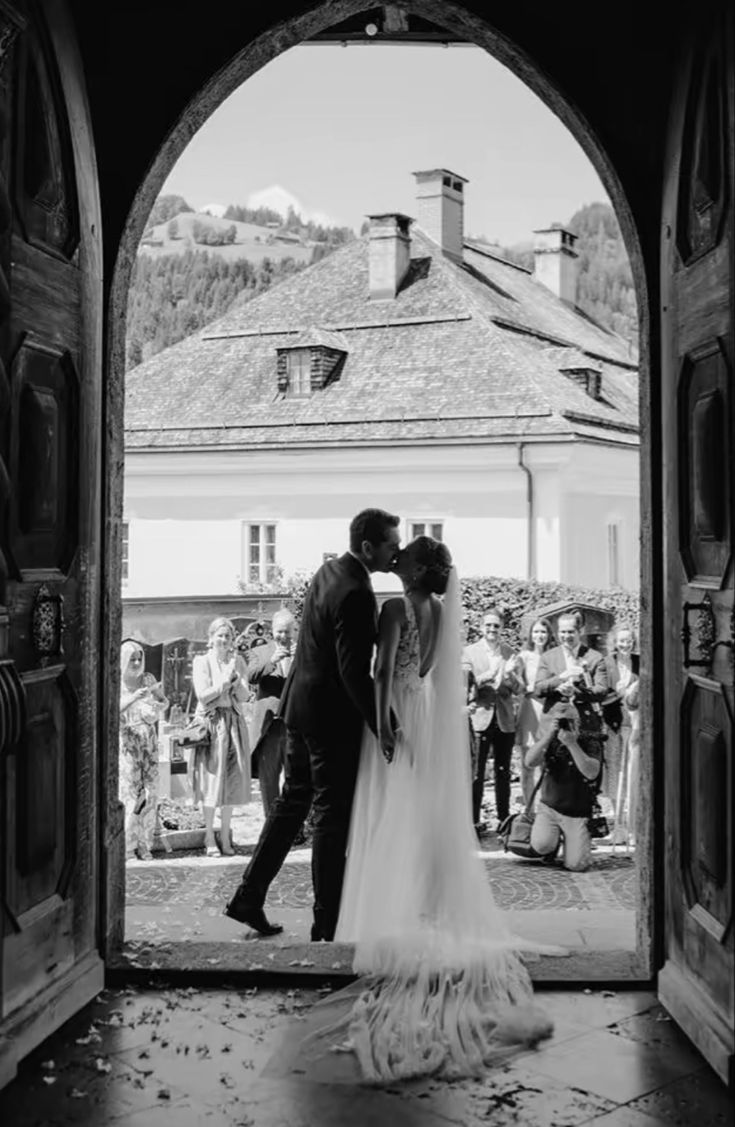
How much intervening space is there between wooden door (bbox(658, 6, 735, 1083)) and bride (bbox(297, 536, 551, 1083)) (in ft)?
1.95

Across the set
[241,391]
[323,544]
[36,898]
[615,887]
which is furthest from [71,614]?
[241,391]

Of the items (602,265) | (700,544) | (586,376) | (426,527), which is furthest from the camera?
(602,265)

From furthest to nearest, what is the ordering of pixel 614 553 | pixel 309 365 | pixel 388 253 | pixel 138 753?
1. pixel 388 253
2. pixel 309 365
3. pixel 614 553
4. pixel 138 753

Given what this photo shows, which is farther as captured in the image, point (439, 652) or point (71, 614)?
point (439, 652)

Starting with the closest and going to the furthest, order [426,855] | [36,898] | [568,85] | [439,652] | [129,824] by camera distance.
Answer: [36,898]
[568,85]
[426,855]
[439,652]
[129,824]

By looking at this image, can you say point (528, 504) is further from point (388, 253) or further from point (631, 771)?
point (631, 771)

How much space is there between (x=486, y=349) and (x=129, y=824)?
1808cm

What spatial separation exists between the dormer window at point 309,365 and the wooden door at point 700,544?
873 inches

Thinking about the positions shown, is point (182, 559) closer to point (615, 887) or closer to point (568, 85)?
point (615, 887)

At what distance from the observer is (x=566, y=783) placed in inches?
353

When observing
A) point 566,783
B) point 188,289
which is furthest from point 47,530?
point 188,289

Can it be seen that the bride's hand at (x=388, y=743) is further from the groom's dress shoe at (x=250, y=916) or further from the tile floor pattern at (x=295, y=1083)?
the tile floor pattern at (x=295, y=1083)

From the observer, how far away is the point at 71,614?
16.3 feet

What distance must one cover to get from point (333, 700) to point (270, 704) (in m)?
3.98
